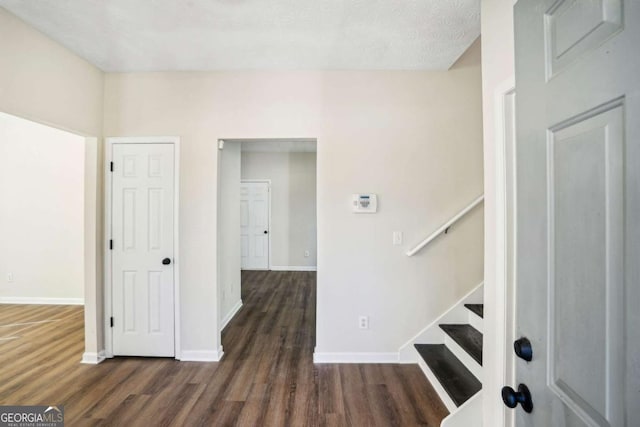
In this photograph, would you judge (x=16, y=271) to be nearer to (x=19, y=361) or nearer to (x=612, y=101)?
(x=19, y=361)

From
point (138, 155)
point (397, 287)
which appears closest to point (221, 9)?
point (138, 155)

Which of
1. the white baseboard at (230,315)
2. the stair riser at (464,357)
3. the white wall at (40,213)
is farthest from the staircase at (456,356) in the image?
the white wall at (40,213)

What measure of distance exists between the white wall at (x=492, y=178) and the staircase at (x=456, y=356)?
29cm

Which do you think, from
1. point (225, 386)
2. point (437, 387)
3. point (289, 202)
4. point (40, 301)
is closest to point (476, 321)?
point (437, 387)

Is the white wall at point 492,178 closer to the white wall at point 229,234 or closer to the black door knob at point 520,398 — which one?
the black door knob at point 520,398

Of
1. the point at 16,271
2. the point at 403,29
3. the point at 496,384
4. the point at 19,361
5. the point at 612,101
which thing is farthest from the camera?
the point at 16,271

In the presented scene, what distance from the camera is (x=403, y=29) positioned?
197 cm

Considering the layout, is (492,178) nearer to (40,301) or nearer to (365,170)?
(365,170)

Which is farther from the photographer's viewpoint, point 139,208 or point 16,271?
point 16,271

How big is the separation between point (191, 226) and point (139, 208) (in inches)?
20.8

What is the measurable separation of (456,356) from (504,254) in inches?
56.4

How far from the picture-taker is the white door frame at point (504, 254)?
129 cm

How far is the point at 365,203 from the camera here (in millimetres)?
2539

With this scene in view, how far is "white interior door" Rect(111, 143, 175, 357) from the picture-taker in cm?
259
